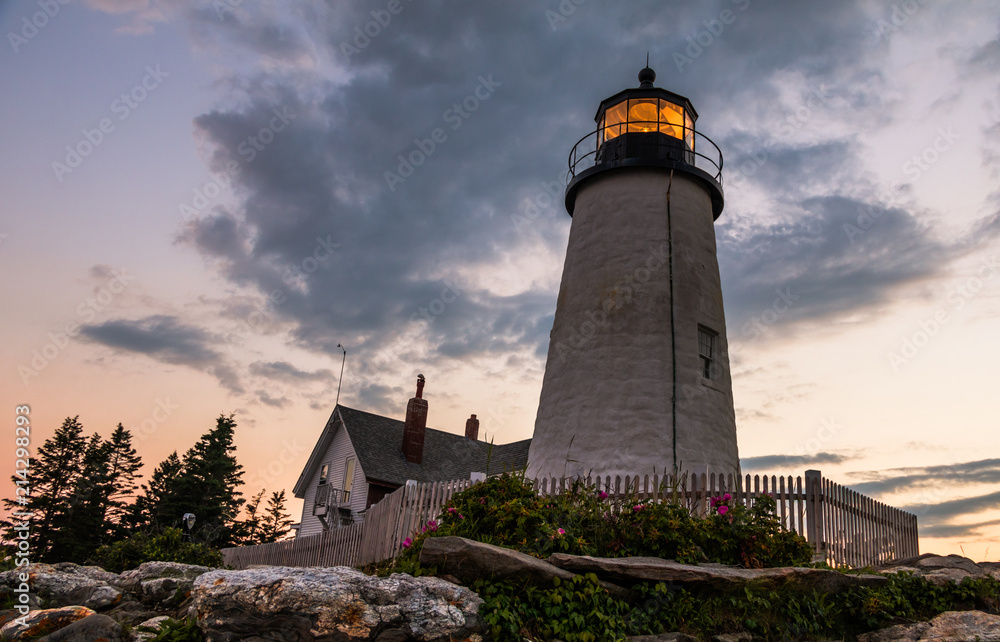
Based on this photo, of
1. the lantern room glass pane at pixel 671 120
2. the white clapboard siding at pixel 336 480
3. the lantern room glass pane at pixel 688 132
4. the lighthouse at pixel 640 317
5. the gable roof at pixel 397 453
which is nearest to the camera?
the lighthouse at pixel 640 317

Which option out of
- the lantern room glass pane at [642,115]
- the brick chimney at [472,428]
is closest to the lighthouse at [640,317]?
the lantern room glass pane at [642,115]

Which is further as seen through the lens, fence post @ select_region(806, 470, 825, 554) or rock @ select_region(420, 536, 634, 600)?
fence post @ select_region(806, 470, 825, 554)

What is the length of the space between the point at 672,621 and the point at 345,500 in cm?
2619

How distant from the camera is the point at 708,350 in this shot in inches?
575

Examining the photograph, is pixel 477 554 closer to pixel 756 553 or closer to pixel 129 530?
pixel 756 553

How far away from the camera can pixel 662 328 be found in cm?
1391

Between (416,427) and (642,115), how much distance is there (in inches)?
830

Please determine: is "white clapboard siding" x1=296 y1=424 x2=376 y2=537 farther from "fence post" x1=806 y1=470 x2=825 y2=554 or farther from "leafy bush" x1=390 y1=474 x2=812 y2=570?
"leafy bush" x1=390 y1=474 x2=812 y2=570

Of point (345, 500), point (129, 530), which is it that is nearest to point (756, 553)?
point (345, 500)

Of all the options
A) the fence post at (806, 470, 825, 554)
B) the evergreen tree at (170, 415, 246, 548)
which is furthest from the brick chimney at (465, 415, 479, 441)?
the fence post at (806, 470, 825, 554)

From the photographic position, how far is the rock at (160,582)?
25.3 ft

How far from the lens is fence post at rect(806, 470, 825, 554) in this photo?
10758 millimetres

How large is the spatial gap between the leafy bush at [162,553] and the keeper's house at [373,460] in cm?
1480

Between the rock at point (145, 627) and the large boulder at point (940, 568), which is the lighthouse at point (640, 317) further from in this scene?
the rock at point (145, 627)
